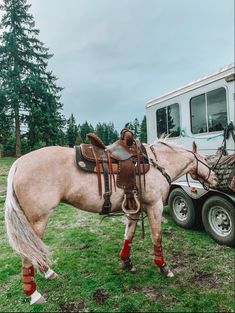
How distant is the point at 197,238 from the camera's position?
5254 mm

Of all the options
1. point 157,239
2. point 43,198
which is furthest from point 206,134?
point 43,198

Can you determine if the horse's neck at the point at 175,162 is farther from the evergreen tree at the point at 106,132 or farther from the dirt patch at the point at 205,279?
the evergreen tree at the point at 106,132

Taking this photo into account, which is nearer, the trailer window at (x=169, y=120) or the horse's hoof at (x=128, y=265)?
the horse's hoof at (x=128, y=265)

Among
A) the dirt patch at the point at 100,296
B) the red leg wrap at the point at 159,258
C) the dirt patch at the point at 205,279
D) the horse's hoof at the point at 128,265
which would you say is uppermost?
the red leg wrap at the point at 159,258

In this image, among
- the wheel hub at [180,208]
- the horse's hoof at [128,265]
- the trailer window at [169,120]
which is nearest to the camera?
the horse's hoof at [128,265]

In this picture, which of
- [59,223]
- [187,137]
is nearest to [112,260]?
[59,223]

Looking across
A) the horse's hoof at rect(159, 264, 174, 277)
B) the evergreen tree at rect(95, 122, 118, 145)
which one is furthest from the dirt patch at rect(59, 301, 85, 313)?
the evergreen tree at rect(95, 122, 118, 145)

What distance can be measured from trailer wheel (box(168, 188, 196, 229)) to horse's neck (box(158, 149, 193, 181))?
143 cm

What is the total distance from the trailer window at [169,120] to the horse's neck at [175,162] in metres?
2.02

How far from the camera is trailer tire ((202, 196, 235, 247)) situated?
15.3ft

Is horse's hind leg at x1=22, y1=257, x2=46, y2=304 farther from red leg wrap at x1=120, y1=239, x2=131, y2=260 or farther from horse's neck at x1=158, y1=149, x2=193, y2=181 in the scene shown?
horse's neck at x1=158, y1=149, x2=193, y2=181

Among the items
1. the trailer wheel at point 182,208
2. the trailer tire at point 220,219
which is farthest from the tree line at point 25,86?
the trailer tire at point 220,219

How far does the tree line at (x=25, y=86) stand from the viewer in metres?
21.9

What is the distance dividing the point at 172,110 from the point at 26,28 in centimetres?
2188
